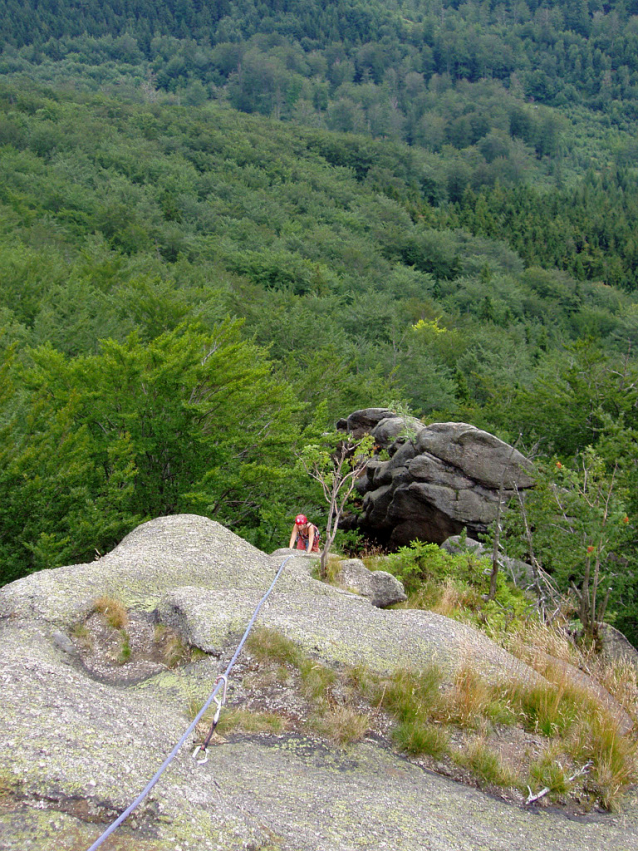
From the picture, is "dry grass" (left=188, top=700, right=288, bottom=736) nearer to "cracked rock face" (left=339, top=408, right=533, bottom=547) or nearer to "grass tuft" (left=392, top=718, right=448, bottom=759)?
"grass tuft" (left=392, top=718, right=448, bottom=759)

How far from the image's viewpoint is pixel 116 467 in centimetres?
1059

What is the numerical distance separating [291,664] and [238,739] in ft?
2.80

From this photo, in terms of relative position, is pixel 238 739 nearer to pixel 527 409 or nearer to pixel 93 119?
pixel 527 409

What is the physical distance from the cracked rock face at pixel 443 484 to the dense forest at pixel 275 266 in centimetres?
170

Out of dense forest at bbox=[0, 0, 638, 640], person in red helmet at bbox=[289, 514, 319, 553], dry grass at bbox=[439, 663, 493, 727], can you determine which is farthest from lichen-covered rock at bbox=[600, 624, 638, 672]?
person in red helmet at bbox=[289, 514, 319, 553]

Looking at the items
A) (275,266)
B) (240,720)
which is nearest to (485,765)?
(240,720)

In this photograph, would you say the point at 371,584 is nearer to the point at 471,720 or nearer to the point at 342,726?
the point at 471,720

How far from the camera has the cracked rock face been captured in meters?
13.7

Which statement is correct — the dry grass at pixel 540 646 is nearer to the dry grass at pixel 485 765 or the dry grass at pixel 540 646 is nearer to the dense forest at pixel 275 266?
the dry grass at pixel 485 765

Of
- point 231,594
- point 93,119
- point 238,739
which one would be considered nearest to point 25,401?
point 231,594

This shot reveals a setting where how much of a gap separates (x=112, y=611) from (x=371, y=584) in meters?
3.33

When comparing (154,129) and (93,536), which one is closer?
(93,536)

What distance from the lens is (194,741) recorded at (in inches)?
148

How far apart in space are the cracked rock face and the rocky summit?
764 cm
